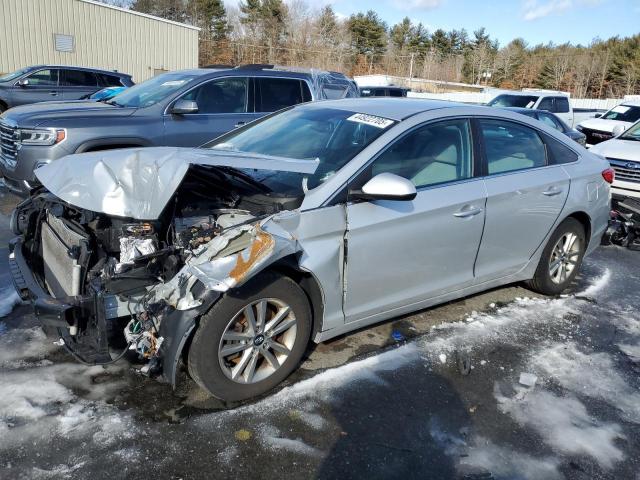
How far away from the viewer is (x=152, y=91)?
7105 millimetres

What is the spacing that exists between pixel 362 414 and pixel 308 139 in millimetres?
1947

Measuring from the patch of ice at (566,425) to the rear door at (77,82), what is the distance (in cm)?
1391

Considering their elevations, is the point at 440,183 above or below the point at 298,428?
above

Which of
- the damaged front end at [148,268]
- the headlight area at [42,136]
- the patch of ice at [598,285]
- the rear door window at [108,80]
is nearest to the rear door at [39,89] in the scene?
the rear door window at [108,80]

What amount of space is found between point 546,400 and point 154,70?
1082 inches

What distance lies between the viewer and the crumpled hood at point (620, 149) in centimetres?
814

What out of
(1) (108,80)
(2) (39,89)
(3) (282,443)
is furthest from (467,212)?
(2) (39,89)

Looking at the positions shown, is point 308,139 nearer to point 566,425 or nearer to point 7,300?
point 566,425

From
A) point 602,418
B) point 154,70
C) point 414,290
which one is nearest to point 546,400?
point 602,418

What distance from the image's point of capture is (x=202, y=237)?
2.97 m

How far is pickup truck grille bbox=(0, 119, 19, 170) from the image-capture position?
6.24 m

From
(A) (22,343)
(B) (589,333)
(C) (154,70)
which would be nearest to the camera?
(A) (22,343)

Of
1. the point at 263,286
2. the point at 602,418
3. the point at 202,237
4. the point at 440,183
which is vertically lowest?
the point at 602,418

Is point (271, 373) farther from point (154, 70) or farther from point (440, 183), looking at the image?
point (154, 70)
